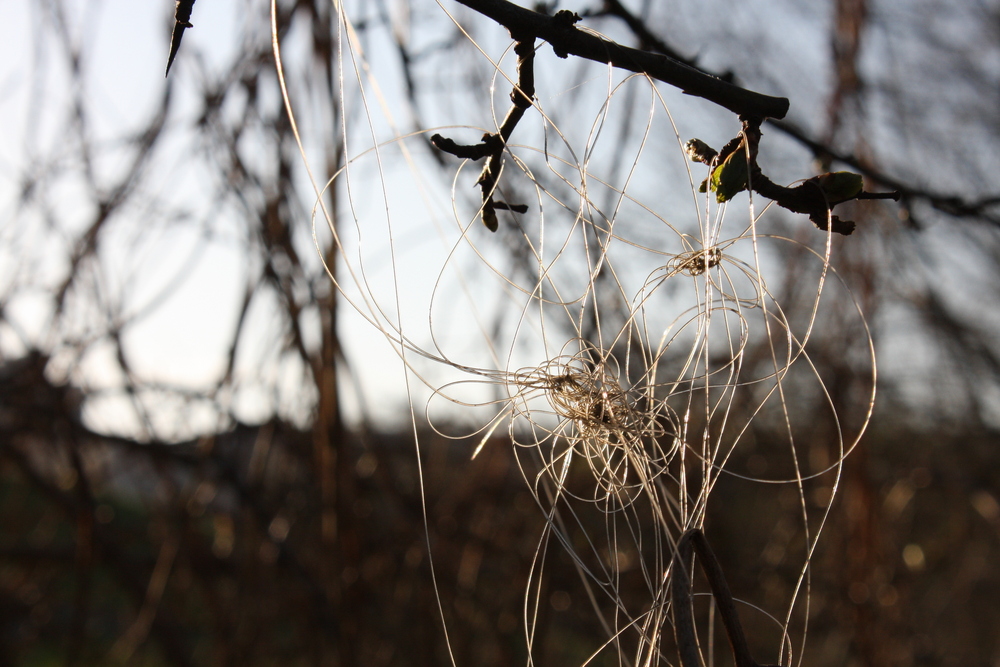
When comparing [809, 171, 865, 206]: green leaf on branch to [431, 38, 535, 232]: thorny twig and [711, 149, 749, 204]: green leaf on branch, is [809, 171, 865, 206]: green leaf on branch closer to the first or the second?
[711, 149, 749, 204]: green leaf on branch

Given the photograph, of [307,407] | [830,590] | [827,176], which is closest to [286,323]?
[307,407]

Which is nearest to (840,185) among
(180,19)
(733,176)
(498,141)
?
(733,176)

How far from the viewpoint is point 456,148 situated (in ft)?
1.34

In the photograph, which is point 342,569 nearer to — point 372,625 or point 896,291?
point 372,625

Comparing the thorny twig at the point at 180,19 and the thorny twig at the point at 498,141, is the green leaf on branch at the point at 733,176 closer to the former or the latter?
the thorny twig at the point at 498,141

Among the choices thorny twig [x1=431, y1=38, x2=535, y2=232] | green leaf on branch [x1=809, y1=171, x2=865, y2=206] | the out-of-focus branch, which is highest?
the out-of-focus branch

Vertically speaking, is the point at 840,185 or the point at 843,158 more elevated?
the point at 843,158

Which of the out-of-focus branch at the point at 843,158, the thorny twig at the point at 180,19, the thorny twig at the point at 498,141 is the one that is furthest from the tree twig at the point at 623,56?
the out-of-focus branch at the point at 843,158

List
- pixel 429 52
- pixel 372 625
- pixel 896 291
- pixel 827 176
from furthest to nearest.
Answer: pixel 896 291 < pixel 372 625 < pixel 429 52 < pixel 827 176

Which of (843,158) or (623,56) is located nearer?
(623,56)

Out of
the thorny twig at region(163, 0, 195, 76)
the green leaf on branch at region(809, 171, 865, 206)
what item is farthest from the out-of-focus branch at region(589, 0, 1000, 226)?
the thorny twig at region(163, 0, 195, 76)

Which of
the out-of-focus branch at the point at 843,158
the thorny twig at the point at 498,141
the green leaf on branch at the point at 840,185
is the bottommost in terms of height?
the green leaf on branch at the point at 840,185

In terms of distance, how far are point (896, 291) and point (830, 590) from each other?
2.66ft

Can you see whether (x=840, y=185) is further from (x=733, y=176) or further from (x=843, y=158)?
(x=843, y=158)
